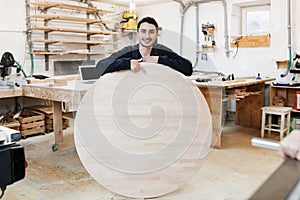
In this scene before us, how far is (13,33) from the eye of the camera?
4.63m

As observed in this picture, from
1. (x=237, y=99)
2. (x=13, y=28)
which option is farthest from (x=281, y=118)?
(x=13, y=28)

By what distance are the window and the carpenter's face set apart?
351 cm

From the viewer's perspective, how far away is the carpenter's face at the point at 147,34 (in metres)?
2.14

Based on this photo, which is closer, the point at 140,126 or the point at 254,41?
the point at 140,126

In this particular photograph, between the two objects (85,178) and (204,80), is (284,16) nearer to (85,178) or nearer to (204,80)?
(204,80)

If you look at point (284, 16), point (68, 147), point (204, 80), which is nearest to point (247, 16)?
point (284, 16)

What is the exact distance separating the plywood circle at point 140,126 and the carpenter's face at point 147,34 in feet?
0.78

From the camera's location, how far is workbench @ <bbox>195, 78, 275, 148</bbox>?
3.48 m

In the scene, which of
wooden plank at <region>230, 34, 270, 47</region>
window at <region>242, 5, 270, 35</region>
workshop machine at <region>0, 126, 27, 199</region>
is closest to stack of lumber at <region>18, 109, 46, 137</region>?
workshop machine at <region>0, 126, 27, 199</region>

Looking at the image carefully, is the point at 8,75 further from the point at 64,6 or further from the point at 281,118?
the point at 281,118

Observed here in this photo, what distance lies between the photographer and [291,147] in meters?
0.52

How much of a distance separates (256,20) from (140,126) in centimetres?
402

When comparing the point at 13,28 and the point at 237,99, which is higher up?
the point at 13,28

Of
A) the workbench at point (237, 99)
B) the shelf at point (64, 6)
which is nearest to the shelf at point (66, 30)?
the shelf at point (64, 6)
